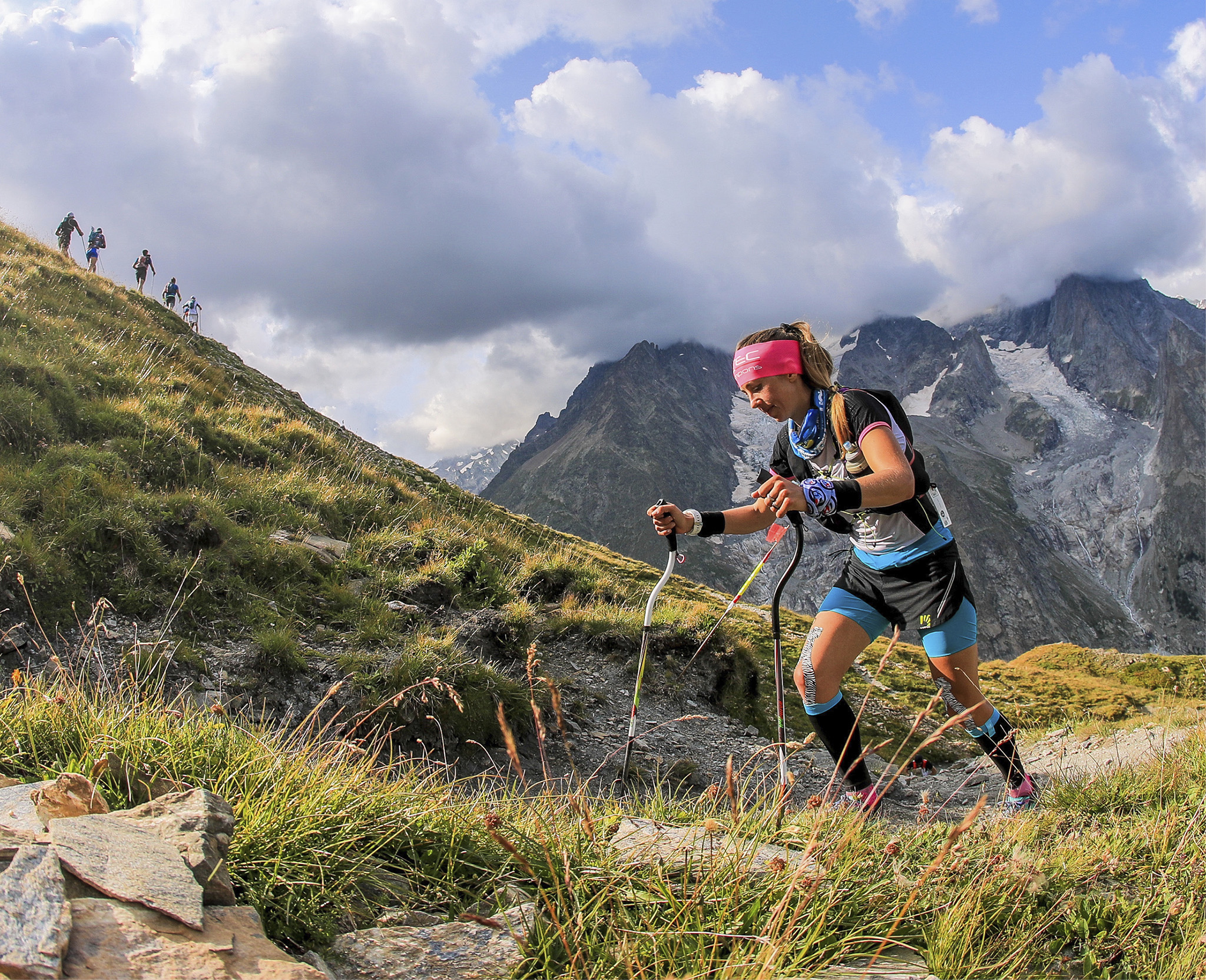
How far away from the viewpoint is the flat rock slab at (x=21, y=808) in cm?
246

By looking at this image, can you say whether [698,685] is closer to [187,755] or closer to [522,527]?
[187,755]

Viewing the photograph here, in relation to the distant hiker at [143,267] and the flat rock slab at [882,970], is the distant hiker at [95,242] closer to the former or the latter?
the distant hiker at [143,267]

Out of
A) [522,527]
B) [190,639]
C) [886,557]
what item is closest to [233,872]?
[886,557]

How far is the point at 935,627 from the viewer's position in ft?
17.0

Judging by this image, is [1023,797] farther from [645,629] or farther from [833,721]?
[645,629]

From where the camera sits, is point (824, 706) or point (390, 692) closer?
point (824, 706)

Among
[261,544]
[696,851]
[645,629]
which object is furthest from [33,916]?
[261,544]

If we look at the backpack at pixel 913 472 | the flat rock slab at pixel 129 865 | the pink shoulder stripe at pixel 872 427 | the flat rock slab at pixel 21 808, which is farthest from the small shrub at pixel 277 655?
the pink shoulder stripe at pixel 872 427

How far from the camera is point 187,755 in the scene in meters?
3.27

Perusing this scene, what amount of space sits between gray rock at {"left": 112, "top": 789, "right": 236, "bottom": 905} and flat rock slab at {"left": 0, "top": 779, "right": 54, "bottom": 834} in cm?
26

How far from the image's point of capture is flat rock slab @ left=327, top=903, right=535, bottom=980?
2.36 meters

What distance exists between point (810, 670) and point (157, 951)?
13.8 ft

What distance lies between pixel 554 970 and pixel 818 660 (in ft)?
10.6

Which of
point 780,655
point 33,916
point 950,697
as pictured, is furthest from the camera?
point 780,655
